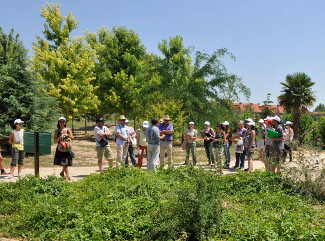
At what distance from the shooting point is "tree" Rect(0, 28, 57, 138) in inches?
605

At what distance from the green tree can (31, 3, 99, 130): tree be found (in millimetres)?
1223

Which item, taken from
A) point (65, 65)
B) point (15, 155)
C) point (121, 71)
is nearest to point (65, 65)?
point (65, 65)

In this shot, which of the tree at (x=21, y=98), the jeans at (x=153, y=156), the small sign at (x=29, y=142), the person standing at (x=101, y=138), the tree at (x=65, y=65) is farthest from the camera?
the tree at (x=65, y=65)

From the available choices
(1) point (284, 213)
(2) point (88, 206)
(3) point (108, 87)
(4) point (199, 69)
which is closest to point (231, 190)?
(1) point (284, 213)

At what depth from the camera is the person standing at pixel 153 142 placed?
9266 mm

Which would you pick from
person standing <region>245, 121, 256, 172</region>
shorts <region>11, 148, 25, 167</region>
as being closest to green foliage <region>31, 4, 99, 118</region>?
shorts <region>11, 148, 25, 167</region>

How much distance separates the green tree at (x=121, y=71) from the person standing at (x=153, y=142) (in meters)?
17.9

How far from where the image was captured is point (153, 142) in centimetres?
936

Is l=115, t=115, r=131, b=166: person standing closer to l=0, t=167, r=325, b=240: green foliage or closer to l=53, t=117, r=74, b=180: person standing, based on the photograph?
l=53, t=117, r=74, b=180: person standing

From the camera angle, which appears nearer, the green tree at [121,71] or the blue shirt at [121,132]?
the blue shirt at [121,132]

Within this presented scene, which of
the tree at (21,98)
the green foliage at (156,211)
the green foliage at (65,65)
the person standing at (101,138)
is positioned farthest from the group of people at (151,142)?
the green foliage at (65,65)

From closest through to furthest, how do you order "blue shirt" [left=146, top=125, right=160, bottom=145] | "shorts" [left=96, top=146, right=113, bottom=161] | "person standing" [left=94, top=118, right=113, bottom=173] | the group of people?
the group of people
"blue shirt" [left=146, top=125, right=160, bottom=145]
"person standing" [left=94, top=118, right=113, bottom=173]
"shorts" [left=96, top=146, right=113, bottom=161]

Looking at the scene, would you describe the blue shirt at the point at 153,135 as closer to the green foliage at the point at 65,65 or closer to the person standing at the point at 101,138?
the person standing at the point at 101,138

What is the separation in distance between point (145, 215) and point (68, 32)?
24.7m
